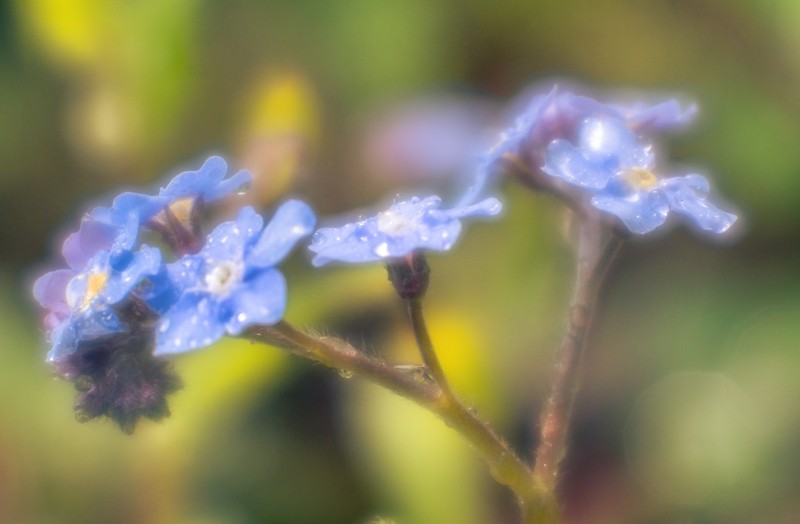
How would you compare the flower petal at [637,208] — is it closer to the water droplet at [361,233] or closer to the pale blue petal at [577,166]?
the pale blue petal at [577,166]

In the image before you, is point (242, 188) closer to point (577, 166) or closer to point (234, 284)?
point (234, 284)

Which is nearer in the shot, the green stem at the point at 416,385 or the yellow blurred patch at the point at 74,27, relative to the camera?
the green stem at the point at 416,385

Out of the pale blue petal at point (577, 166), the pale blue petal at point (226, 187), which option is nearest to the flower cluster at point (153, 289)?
the pale blue petal at point (226, 187)

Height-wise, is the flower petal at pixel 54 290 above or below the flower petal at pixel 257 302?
above

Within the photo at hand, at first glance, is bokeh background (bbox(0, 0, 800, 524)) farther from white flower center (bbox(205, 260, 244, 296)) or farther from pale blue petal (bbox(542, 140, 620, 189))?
white flower center (bbox(205, 260, 244, 296))

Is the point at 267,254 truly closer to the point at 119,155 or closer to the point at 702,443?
the point at 119,155

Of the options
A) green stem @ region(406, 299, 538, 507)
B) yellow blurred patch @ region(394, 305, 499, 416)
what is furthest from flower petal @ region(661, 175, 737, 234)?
yellow blurred patch @ region(394, 305, 499, 416)
